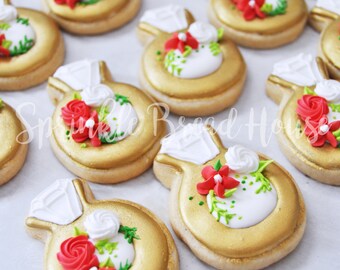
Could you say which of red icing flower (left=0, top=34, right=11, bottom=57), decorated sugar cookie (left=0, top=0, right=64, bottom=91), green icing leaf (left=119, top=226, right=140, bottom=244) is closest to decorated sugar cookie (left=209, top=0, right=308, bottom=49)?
decorated sugar cookie (left=0, top=0, right=64, bottom=91)

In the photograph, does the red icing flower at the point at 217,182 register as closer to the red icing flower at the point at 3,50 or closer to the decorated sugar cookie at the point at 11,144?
the decorated sugar cookie at the point at 11,144

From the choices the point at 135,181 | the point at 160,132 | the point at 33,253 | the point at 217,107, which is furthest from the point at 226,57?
the point at 33,253

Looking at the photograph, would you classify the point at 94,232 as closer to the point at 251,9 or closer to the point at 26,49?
the point at 26,49

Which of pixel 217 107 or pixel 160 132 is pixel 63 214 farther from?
pixel 217 107

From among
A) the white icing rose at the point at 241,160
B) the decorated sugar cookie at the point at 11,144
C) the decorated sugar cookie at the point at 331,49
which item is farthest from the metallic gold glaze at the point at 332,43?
the decorated sugar cookie at the point at 11,144

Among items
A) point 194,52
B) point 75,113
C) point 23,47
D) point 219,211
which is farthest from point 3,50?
point 219,211

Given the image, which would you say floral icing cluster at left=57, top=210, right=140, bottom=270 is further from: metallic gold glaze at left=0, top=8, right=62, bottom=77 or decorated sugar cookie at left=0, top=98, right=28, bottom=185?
metallic gold glaze at left=0, top=8, right=62, bottom=77
